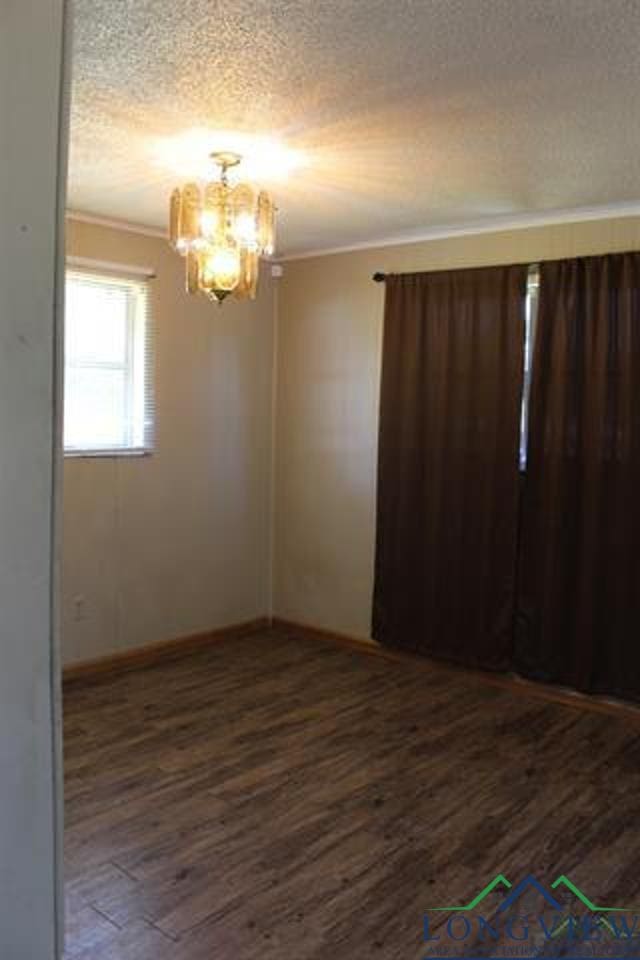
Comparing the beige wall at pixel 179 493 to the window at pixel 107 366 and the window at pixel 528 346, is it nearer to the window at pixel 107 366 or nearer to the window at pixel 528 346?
the window at pixel 107 366

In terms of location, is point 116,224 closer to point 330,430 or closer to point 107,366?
point 107,366

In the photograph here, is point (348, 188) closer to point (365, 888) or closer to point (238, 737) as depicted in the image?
point (238, 737)

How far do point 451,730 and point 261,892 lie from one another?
150 cm

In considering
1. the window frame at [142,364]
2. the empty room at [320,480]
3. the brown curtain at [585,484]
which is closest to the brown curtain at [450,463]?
the empty room at [320,480]

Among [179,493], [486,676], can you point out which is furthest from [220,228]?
[486,676]

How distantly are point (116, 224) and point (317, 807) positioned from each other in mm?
3210

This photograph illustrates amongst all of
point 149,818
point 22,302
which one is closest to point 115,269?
point 149,818

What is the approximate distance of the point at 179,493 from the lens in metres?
4.62

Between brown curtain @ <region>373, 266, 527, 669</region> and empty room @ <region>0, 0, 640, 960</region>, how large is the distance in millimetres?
19

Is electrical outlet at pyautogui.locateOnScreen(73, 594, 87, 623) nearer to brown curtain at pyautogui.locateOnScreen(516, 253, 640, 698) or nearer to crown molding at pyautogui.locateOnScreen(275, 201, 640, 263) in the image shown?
brown curtain at pyautogui.locateOnScreen(516, 253, 640, 698)

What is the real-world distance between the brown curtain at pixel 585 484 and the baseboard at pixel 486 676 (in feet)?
0.30

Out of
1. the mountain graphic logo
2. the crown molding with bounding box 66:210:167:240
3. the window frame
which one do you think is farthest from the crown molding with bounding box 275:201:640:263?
the mountain graphic logo

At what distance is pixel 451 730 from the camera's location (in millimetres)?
3531

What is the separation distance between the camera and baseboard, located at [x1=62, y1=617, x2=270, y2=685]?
4141 mm
